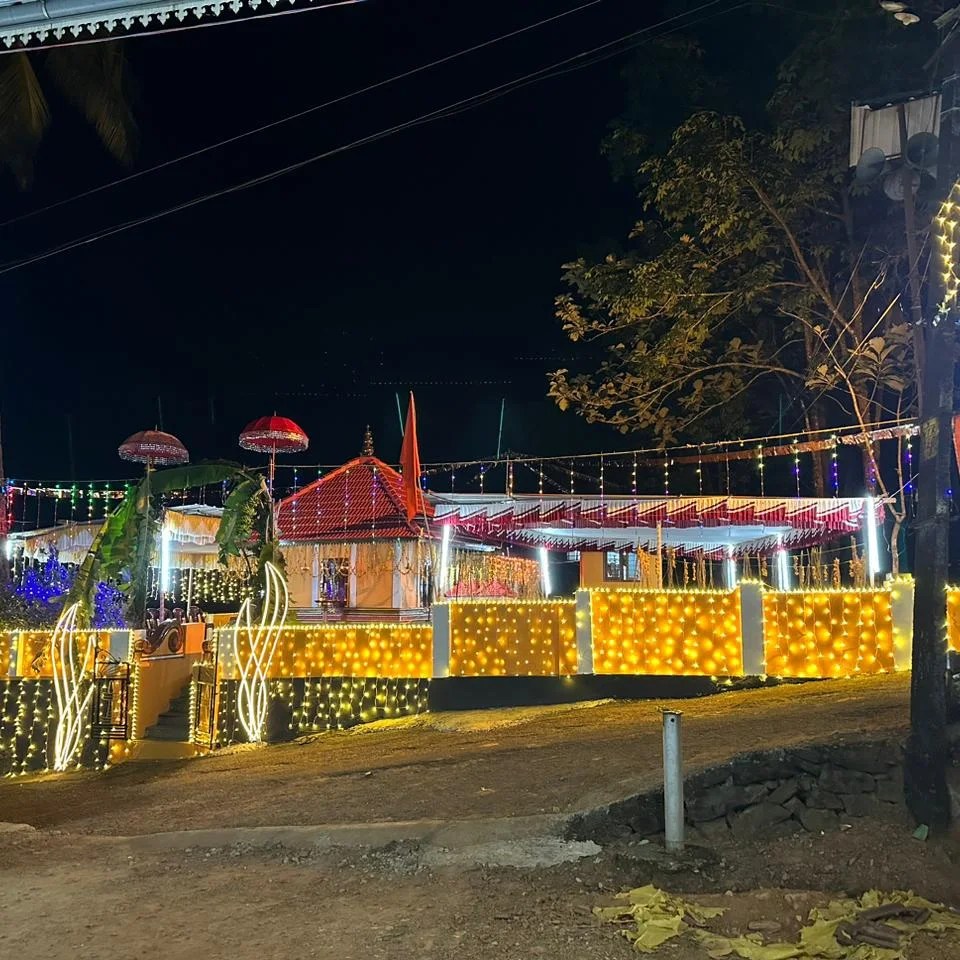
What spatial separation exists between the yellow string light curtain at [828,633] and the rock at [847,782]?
5618 millimetres

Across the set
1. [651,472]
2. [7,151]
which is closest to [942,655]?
[7,151]

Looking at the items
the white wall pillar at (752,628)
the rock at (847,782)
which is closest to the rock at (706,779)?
the rock at (847,782)

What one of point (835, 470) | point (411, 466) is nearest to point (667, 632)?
point (411, 466)

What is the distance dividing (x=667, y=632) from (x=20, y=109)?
1397cm

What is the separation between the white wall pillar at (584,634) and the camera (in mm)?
12867

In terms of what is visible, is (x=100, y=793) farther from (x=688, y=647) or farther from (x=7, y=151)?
(x=7, y=151)

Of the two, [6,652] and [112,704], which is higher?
[6,652]

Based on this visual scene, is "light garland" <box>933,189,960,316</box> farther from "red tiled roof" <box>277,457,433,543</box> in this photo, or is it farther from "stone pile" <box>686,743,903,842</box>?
"red tiled roof" <box>277,457,433,543</box>

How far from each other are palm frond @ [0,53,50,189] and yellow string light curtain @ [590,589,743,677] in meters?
12.7

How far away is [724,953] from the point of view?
14.3 feet

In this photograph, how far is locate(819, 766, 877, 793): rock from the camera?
260 inches

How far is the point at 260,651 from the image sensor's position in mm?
13852

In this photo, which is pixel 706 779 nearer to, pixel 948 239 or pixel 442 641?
pixel 948 239

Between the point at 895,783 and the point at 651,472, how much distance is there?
2064 centimetres
